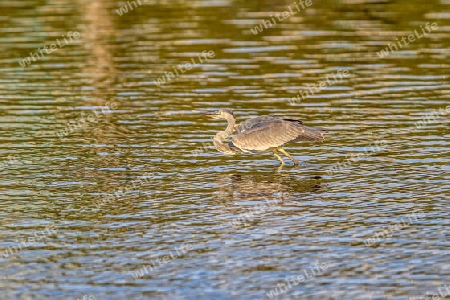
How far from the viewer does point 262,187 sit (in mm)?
20812

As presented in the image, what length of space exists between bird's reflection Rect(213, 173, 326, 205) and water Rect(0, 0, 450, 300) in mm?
68

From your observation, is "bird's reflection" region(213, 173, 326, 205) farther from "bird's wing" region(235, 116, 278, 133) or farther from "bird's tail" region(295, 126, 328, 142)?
"bird's wing" region(235, 116, 278, 133)

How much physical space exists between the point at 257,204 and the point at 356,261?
4.02 meters

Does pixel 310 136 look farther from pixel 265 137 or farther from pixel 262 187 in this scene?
pixel 262 187

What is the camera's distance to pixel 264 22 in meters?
43.4

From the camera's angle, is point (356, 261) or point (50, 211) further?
point (50, 211)

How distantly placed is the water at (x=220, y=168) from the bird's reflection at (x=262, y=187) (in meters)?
0.07

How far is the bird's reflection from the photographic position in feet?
65.3

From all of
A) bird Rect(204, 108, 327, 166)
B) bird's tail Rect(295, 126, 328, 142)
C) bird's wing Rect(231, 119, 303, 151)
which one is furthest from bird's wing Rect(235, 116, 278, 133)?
bird's tail Rect(295, 126, 328, 142)

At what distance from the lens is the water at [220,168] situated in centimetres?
1540

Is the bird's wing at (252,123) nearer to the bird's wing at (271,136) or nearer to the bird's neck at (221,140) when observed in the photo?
the bird's wing at (271,136)

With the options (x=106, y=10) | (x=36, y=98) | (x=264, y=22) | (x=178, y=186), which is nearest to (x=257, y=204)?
(x=178, y=186)

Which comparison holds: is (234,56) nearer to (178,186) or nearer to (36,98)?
(36,98)

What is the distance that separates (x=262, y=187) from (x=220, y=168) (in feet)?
6.87
